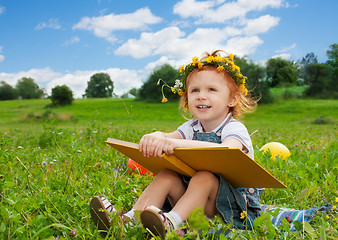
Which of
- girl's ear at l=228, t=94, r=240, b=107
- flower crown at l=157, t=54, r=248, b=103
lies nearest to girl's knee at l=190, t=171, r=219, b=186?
girl's ear at l=228, t=94, r=240, b=107


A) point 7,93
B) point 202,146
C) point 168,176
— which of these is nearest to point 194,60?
point 202,146

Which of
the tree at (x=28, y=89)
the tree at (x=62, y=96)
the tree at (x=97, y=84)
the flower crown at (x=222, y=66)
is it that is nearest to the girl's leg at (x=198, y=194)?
the flower crown at (x=222, y=66)

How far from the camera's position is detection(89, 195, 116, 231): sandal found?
7.43 ft

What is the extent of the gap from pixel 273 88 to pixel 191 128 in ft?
108

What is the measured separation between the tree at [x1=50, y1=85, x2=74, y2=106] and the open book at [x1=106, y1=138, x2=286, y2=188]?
34639 millimetres

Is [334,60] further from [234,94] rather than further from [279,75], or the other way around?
[234,94]

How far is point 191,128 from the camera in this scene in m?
3.16

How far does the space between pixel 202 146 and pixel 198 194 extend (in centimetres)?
35

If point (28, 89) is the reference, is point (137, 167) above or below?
below

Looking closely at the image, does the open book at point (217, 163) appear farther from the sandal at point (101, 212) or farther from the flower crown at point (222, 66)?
the flower crown at point (222, 66)

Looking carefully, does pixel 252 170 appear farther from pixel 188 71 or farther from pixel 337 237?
pixel 188 71

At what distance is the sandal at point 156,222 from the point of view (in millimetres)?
2059

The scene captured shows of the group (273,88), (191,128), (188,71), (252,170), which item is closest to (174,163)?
(252,170)

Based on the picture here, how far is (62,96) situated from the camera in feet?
118
